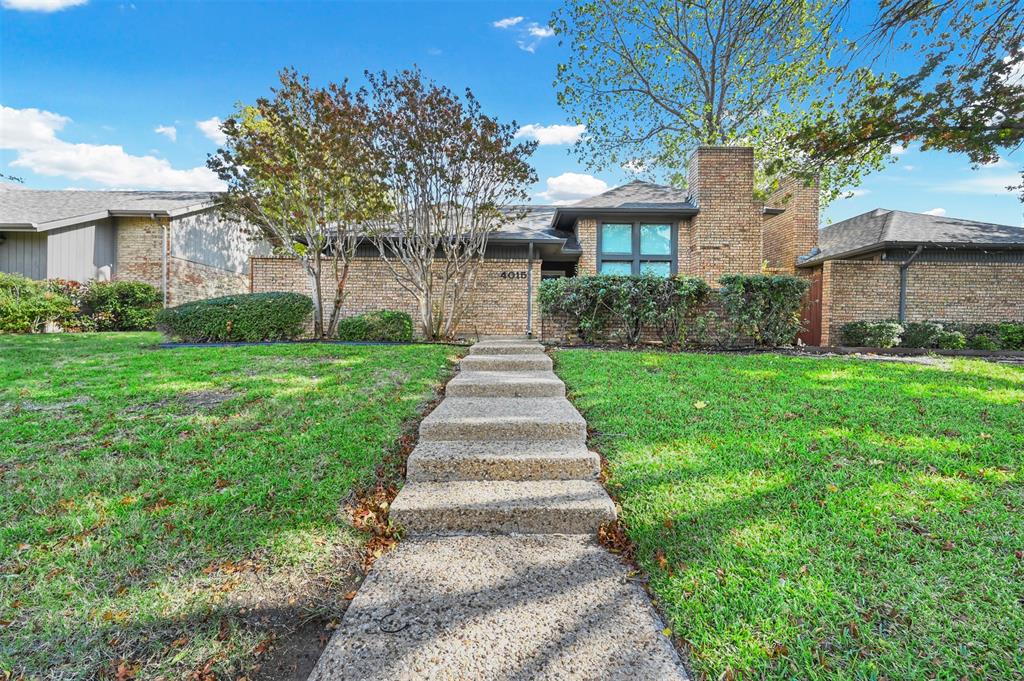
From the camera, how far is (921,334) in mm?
9039

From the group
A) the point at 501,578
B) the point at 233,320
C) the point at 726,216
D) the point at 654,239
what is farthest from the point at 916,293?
the point at 233,320

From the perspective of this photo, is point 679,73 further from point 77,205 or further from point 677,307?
point 77,205

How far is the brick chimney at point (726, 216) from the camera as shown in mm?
11297

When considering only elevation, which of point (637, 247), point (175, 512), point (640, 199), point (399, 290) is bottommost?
point (175, 512)

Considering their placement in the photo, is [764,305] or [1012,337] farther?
[1012,337]

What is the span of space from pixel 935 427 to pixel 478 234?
694 centimetres

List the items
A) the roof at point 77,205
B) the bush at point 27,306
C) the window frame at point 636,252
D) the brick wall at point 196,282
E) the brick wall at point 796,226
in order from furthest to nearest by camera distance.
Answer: the brick wall at point 796,226 < the brick wall at point 196,282 < the roof at point 77,205 < the window frame at point 636,252 < the bush at point 27,306

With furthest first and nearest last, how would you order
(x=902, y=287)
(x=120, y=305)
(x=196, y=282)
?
(x=196, y=282) < (x=120, y=305) < (x=902, y=287)

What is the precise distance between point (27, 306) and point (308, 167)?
7.89 meters

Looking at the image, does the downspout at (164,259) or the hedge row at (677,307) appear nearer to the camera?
the hedge row at (677,307)

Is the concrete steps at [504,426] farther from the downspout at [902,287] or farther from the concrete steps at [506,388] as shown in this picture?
the downspout at [902,287]

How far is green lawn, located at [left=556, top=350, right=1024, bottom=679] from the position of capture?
5.21ft

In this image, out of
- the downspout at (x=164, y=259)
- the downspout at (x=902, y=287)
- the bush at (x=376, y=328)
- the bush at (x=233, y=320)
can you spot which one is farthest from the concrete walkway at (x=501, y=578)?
the downspout at (x=164, y=259)

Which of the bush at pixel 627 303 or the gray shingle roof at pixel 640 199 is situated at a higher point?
the gray shingle roof at pixel 640 199
